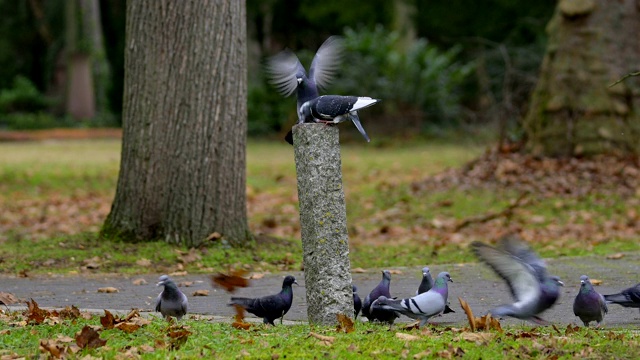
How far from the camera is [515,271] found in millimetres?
7355

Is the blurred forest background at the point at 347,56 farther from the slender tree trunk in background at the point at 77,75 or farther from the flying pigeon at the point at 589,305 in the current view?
the flying pigeon at the point at 589,305

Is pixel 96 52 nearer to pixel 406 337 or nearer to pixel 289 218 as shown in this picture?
pixel 289 218

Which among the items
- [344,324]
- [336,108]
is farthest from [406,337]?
[336,108]

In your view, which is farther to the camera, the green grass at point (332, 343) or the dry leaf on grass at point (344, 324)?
the dry leaf on grass at point (344, 324)

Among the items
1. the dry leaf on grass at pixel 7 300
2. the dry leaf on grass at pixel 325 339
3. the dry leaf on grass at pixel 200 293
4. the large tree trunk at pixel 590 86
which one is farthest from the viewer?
the large tree trunk at pixel 590 86

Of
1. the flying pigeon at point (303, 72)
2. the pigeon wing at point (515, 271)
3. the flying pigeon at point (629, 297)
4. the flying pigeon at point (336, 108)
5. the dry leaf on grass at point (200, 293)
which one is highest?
the flying pigeon at point (303, 72)

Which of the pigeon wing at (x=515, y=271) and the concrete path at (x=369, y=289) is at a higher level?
the pigeon wing at (x=515, y=271)

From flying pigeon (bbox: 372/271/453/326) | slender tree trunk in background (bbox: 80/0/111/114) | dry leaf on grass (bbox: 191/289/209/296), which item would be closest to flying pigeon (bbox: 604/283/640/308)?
flying pigeon (bbox: 372/271/453/326)

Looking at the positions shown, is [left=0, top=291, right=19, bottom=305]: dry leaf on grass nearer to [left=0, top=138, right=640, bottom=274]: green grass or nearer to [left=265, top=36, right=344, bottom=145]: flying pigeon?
[left=0, top=138, right=640, bottom=274]: green grass

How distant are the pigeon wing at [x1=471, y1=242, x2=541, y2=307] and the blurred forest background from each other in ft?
44.9

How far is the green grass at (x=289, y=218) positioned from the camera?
11.5 m

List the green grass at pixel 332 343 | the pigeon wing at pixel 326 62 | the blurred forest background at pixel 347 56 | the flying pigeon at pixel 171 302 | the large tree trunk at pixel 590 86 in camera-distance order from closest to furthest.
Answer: the green grass at pixel 332 343 < the flying pigeon at pixel 171 302 < the pigeon wing at pixel 326 62 < the large tree trunk at pixel 590 86 < the blurred forest background at pixel 347 56

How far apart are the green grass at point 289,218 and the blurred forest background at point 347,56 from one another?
3.89 meters

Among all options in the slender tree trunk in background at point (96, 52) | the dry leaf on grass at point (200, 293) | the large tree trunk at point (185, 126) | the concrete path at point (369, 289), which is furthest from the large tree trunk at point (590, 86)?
the slender tree trunk in background at point (96, 52)
